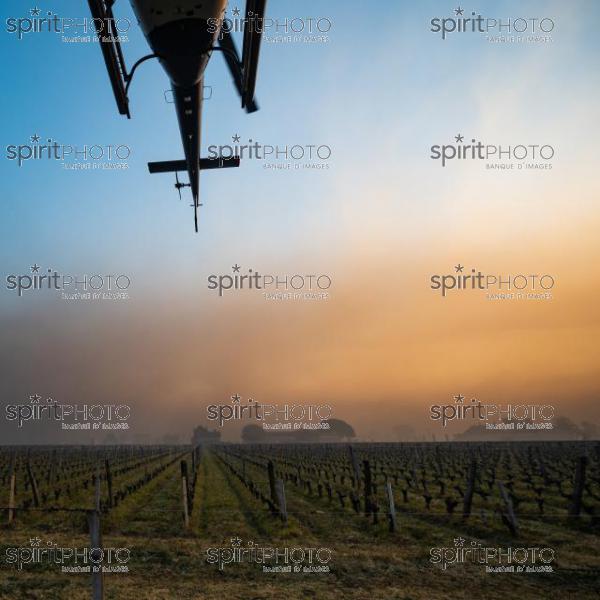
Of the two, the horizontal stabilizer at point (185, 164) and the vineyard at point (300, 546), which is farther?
the horizontal stabilizer at point (185, 164)

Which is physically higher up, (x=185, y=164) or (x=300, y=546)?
(x=185, y=164)

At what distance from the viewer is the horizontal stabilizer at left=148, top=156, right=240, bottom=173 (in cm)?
1005

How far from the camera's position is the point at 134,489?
2573cm

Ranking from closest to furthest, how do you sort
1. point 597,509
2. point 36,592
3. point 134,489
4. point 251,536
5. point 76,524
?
1. point 36,592
2. point 251,536
3. point 76,524
4. point 597,509
5. point 134,489

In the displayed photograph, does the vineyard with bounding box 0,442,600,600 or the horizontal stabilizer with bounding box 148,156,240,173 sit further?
the horizontal stabilizer with bounding box 148,156,240,173

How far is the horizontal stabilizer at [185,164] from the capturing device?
10055 mm

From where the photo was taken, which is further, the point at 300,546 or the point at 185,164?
the point at 300,546

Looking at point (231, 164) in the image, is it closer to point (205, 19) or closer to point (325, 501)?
point (205, 19)

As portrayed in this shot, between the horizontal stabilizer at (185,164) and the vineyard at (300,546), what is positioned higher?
the horizontal stabilizer at (185,164)

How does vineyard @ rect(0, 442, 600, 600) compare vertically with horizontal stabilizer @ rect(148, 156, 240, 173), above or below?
below

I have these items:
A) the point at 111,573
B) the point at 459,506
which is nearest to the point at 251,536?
the point at 111,573

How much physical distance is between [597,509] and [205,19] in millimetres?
21739

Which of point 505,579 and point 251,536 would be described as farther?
point 251,536

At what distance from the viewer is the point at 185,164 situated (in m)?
10.6
